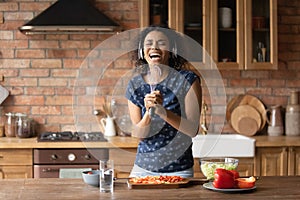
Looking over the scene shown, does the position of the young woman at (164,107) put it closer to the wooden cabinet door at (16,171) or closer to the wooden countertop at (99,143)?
the wooden countertop at (99,143)

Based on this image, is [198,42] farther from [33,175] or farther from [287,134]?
[33,175]

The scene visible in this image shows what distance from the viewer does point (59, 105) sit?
4.88 meters

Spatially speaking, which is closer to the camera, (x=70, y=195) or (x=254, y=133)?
(x=70, y=195)

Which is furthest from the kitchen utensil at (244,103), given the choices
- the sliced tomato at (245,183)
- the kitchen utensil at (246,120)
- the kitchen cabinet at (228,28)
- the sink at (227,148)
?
the sliced tomato at (245,183)

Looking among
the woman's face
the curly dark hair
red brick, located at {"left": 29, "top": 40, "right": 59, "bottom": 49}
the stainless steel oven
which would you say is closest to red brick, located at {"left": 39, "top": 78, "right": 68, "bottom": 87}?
red brick, located at {"left": 29, "top": 40, "right": 59, "bottom": 49}

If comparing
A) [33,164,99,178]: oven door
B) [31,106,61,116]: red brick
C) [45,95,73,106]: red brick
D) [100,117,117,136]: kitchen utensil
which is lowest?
[33,164,99,178]: oven door

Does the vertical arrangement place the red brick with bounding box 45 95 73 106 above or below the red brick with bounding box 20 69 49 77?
below

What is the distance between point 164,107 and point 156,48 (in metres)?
0.31

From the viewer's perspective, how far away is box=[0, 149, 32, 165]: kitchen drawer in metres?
4.31

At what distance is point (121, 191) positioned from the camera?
269 cm

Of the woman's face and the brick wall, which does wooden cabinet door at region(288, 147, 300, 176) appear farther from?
the woman's face

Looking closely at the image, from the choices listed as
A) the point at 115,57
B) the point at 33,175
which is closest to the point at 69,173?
the point at 33,175

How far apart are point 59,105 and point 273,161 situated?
1.76 m

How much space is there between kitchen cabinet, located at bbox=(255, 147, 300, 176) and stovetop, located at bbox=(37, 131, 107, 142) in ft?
3.81
